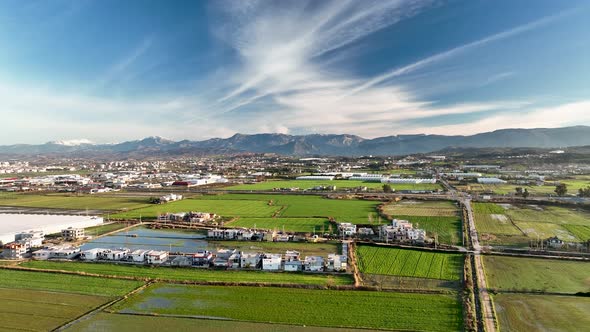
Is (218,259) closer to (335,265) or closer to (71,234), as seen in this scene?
(335,265)

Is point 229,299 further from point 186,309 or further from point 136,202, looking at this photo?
point 136,202

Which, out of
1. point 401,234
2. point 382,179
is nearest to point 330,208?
point 401,234

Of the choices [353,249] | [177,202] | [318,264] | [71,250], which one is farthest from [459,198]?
[71,250]

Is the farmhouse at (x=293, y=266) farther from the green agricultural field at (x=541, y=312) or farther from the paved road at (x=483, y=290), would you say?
the green agricultural field at (x=541, y=312)

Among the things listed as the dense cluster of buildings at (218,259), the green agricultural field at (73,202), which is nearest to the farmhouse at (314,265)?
the dense cluster of buildings at (218,259)

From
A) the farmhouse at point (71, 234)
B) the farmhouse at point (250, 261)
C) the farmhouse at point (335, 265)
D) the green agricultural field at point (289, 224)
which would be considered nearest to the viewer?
the farmhouse at point (335, 265)

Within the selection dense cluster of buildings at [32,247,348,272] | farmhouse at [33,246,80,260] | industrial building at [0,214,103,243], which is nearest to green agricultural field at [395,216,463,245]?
dense cluster of buildings at [32,247,348,272]
